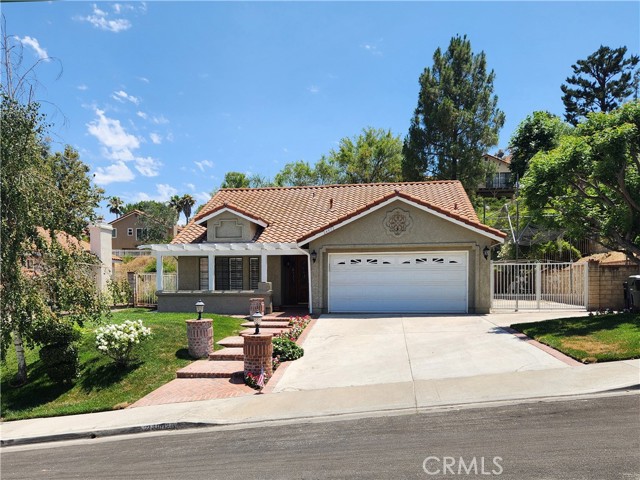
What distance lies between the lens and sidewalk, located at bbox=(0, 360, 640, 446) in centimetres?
739

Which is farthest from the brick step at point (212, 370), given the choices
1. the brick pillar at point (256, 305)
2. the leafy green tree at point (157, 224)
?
the leafy green tree at point (157, 224)

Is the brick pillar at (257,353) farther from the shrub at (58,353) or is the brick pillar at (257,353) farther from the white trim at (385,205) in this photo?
the white trim at (385,205)

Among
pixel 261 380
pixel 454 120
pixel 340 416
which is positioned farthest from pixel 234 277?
pixel 454 120

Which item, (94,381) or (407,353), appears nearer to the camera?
(94,381)

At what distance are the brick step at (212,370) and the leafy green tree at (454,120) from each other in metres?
27.0

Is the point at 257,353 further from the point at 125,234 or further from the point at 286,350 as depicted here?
the point at 125,234

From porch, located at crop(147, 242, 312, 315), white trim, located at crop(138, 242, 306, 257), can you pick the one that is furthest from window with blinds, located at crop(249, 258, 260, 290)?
white trim, located at crop(138, 242, 306, 257)

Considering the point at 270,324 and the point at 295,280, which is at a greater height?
the point at 295,280

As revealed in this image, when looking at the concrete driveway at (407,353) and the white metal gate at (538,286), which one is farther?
the white metal gate at (538,286)

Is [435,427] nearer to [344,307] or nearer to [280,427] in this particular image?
[280,427]

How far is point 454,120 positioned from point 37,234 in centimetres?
2986

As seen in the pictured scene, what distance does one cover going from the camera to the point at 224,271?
18.6 meters

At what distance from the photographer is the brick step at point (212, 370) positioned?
32.6 ft

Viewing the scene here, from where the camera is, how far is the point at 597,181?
531 inches
